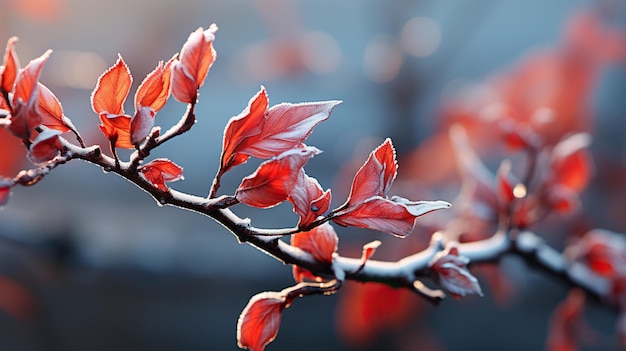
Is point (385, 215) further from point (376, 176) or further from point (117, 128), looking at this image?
point (117, 128)

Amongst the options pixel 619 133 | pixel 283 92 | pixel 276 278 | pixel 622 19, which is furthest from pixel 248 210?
pixel 622 19

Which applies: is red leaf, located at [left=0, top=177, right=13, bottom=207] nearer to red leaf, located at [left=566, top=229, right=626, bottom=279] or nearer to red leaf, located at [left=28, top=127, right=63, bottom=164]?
red leaf, located at [left=28, top=127, right=63, bottom=164]

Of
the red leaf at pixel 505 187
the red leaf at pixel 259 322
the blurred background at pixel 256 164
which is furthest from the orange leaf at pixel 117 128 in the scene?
the blurred background at pixel 256 164

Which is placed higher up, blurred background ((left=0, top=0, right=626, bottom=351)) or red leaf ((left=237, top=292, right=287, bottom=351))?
red leaf ((left=237, top=292, right=287, bottom=351))

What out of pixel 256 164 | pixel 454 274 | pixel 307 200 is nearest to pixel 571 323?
pixel 454 274

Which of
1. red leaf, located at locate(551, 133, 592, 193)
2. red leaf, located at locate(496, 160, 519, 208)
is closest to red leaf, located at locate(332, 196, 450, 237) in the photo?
red leaf, located at locate(496, 160, 519, 208)

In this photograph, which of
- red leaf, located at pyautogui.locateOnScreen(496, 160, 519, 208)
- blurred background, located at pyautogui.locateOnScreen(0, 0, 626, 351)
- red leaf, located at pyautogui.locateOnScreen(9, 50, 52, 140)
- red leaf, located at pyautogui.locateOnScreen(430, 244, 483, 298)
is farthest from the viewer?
blurred background, located at pyautogui.locateOnScreen(0, 0, 626, 351)

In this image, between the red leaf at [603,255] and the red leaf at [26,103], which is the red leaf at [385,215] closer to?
the red leaf at [26,103]
